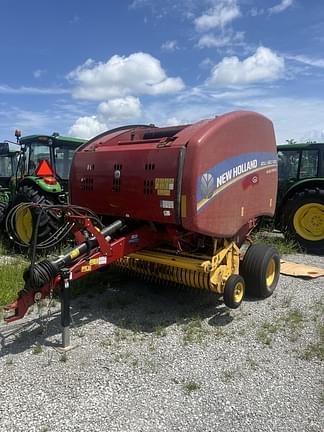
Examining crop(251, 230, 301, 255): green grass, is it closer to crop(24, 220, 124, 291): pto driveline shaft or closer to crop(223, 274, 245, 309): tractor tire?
crop(223, 274, 245, 309): tractor tire

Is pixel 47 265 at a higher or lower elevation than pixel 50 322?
higher

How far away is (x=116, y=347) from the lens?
411 cm

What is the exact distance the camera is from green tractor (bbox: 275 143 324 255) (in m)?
8.36

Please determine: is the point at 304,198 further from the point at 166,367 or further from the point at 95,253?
the point at 166,367

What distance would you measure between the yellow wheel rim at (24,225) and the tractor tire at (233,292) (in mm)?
4265

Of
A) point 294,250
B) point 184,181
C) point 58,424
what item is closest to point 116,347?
point 58,424

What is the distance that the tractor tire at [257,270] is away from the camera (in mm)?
5320

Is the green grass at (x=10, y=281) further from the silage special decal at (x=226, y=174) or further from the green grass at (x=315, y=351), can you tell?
the green grass at (x=315, y=351)

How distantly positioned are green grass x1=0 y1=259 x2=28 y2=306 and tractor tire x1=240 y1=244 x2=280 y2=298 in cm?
271

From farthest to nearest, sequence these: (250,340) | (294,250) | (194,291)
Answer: (294,250) < (194,291) < (250,340)

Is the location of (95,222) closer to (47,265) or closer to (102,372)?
(47,265)

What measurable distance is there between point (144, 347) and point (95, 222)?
1.31 m

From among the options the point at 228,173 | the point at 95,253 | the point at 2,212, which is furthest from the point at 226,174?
the point at 2,212

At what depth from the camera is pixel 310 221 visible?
8.45 metres
